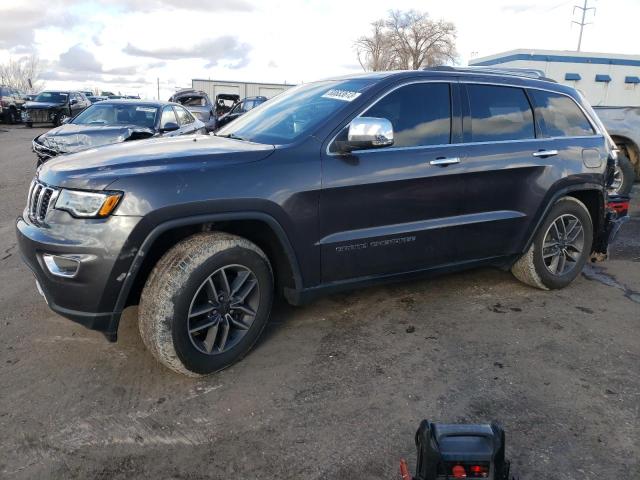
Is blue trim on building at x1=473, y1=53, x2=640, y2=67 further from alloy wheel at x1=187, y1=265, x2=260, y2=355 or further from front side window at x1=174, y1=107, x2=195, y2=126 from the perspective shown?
alloy wheel at x1=187, y1=265, x2=260, y2=355

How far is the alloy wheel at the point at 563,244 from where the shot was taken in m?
4.46

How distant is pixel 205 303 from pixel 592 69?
44.4 m

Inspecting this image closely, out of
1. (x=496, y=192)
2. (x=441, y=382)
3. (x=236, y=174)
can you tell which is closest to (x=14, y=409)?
(x=236, y=174)

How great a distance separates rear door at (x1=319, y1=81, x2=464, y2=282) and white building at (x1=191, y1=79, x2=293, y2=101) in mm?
35713

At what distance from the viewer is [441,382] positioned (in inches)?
120

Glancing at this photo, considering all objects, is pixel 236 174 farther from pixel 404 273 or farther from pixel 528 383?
pixel 528 383

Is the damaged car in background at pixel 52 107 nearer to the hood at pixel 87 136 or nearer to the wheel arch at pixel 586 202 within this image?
the hood at pixel 87 136

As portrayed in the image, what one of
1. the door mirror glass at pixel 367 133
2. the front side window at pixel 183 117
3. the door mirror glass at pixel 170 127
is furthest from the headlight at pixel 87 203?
the front side window at pixel 183 117

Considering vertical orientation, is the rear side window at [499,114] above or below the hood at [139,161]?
above

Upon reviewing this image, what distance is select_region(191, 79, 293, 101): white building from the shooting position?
125 ft

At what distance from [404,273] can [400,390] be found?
0.97 m

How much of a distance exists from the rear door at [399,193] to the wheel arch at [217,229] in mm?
247

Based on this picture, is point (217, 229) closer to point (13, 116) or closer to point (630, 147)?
point (630, 147)

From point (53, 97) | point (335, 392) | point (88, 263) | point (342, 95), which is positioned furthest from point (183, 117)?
point (53, 97)
